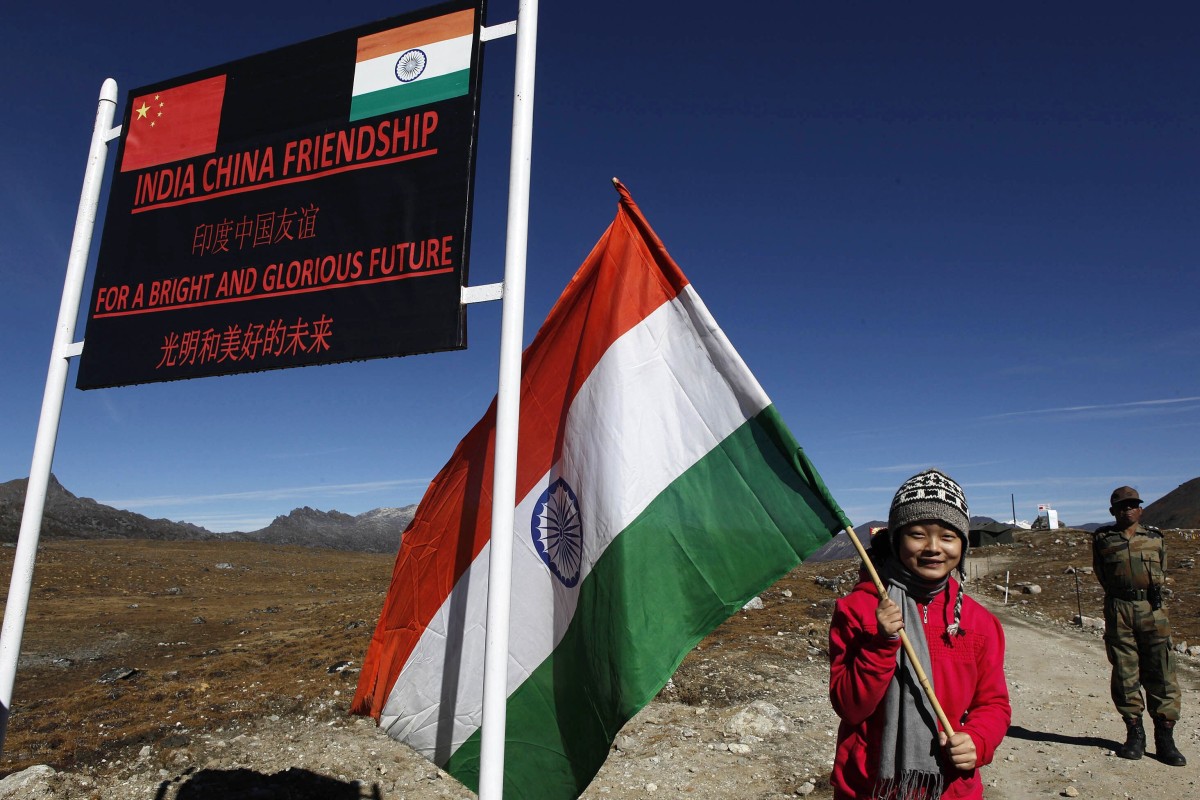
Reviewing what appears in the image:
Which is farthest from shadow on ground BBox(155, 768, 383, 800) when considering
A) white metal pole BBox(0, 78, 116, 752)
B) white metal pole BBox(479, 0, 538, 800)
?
white metal pole BBox(479, 0, 538, 800)

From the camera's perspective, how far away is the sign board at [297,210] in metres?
3.01

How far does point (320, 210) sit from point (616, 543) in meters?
1.99

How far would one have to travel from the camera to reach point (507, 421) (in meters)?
2.58

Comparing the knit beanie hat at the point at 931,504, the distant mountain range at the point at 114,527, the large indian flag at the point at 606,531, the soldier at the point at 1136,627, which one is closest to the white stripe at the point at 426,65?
the large indian flag at the point at 606,531

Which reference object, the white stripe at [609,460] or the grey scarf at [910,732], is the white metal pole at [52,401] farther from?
the grey scarf at [910,732]

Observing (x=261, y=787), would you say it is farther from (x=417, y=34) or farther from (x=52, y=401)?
(x=417, y=34)

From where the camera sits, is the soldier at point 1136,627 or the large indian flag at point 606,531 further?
the soldier at point 1136,627

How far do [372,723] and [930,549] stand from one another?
21.0 ft

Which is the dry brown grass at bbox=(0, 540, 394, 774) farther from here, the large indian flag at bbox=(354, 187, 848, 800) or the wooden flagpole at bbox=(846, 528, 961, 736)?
the wooden flagpole at bbox=(846, 528, 961, 736)

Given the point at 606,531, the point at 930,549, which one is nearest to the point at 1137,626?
the point at 930,549

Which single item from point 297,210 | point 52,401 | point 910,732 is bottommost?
point 910,732

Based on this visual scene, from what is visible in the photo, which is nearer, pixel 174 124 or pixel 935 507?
pixel 935 507

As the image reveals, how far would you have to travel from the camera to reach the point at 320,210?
3238mm

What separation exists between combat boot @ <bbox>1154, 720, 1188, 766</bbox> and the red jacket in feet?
17.5
